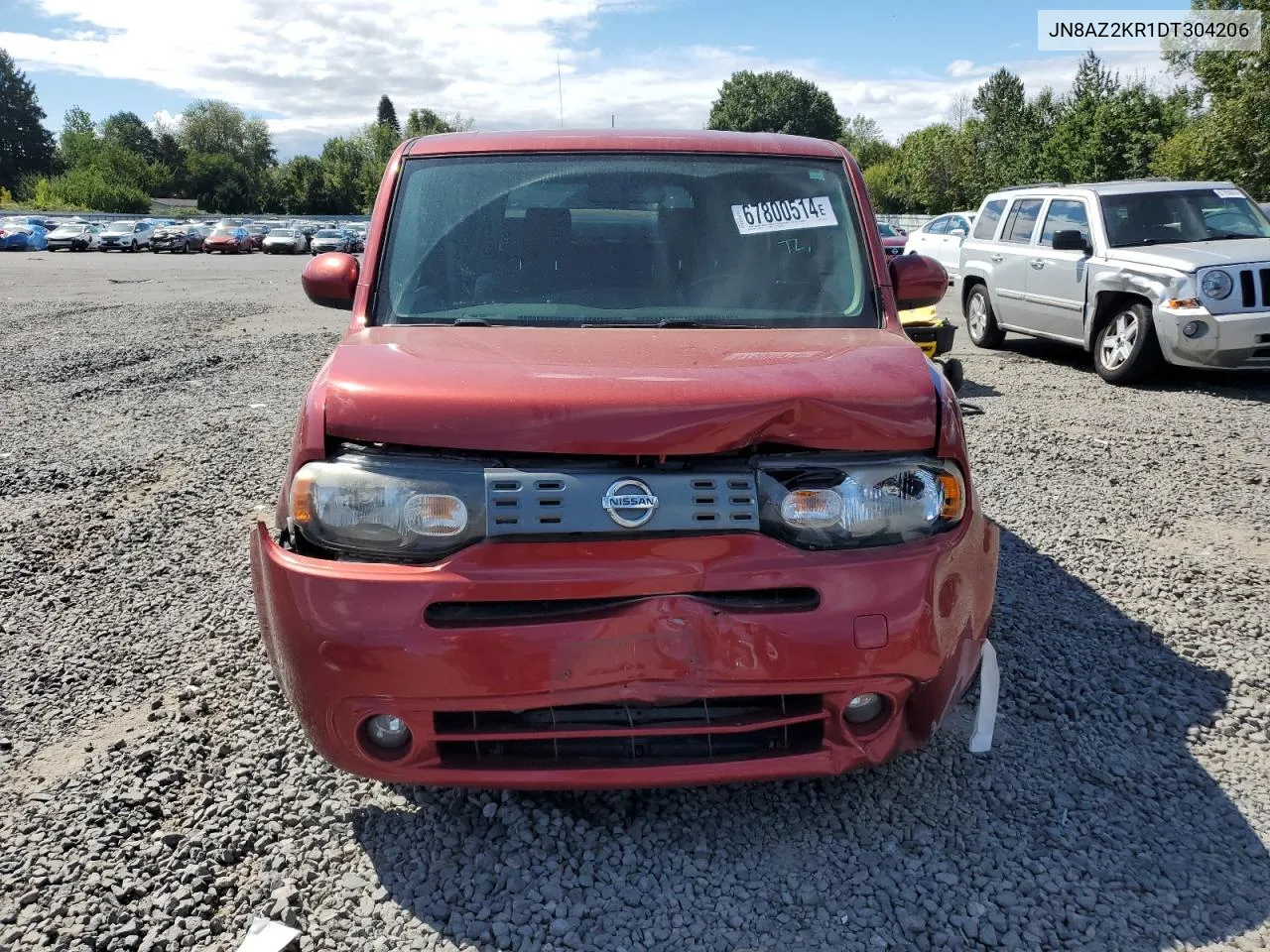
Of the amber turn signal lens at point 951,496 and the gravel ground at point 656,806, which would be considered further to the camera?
the amber turn signal lens at point 951,496

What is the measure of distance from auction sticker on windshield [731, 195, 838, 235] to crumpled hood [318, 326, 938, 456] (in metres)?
0.92

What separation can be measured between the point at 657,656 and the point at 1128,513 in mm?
4173

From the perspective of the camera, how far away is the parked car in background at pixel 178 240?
46562mm

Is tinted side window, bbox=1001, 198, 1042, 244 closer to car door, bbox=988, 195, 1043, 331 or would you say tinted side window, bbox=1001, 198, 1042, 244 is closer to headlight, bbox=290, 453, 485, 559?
car door, bbox=988, 195, 1043, 331

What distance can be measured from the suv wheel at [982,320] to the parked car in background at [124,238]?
148ft

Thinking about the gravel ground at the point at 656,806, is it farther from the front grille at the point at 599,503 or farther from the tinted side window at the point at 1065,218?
the tinted side window at the point at 1065,218

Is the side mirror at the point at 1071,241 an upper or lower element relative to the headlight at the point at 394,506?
upper

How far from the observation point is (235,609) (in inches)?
163

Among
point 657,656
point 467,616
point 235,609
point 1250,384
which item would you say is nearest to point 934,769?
point 657,656

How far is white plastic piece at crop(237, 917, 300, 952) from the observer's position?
88.7 inches

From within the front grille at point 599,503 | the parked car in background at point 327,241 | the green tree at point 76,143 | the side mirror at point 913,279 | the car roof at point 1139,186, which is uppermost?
the green tree at point 76,143

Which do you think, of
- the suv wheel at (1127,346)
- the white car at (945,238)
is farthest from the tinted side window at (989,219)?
the white car at (945,238)

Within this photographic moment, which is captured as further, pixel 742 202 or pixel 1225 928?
pixel 742 202

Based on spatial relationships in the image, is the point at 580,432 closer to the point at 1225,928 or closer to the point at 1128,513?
the point at 1225,928
